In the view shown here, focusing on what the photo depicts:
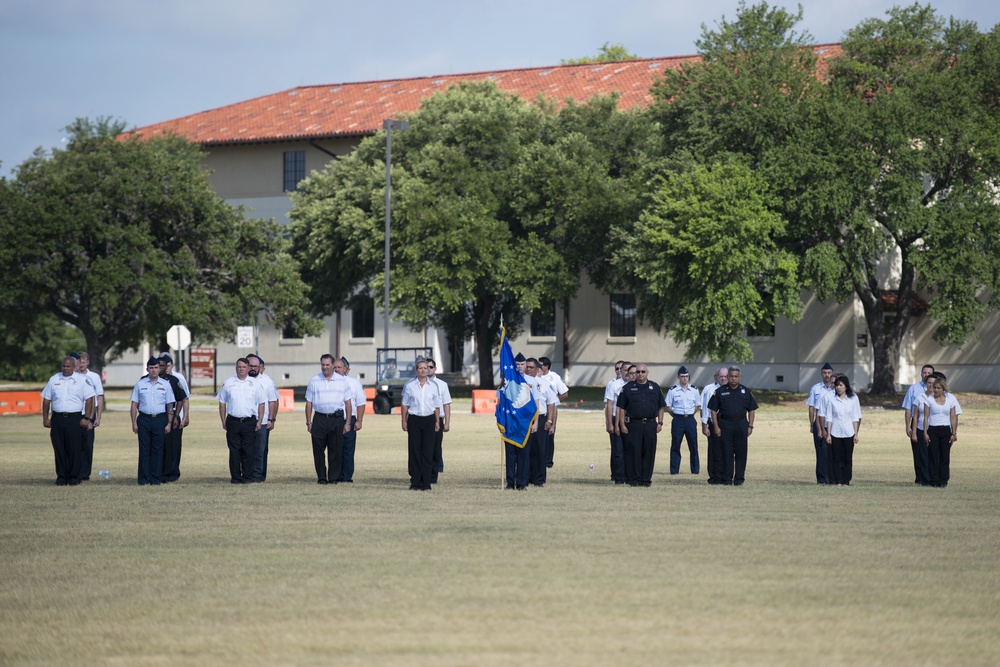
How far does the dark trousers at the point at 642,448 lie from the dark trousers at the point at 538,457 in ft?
3.92

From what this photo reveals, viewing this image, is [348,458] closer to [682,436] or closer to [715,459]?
[715,459]

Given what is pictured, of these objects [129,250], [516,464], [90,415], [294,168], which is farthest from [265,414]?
[294,168]

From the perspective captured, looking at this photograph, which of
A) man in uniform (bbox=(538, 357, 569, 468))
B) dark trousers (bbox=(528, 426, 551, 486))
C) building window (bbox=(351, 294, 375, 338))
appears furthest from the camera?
building window (bbox=(351, 294, 375, 338))

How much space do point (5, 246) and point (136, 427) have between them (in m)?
28.2

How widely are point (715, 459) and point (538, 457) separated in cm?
259

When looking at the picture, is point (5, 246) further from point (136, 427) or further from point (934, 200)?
point (934, 200)

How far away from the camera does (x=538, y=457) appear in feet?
64.6

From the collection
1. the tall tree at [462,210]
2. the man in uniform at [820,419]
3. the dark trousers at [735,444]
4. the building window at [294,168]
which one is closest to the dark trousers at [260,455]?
the dark trousers at [735,444]

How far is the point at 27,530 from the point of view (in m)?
14.0

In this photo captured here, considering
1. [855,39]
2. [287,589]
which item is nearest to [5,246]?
[855,39]

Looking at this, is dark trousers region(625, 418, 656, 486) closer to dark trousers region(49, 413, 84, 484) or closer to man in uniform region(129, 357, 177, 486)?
man in uniform region(129, 357, 177, 486)

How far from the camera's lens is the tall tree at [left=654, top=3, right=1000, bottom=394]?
1916 inches

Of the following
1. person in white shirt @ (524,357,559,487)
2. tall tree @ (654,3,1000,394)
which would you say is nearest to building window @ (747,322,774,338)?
tall tree @ (654,3,1000,394)

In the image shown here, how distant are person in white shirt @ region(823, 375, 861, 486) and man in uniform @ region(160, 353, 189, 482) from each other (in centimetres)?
899
